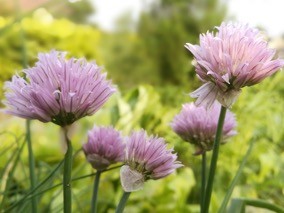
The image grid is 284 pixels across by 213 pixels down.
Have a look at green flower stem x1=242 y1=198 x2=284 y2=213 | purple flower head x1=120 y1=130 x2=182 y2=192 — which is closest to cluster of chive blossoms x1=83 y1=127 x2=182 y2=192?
purple flower head x1=120 y1=130 x2=182 y2=192

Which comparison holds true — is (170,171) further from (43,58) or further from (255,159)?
(255,159)

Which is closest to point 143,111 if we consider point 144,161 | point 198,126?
point 198,126

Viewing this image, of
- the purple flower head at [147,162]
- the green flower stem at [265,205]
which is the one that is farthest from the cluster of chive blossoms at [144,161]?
the green flower stem at [265,205]

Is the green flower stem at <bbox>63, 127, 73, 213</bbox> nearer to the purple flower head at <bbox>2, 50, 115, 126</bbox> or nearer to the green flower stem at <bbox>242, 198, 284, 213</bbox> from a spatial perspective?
the purple flower head at <bbox>2, 50, 115, 126</bbox>

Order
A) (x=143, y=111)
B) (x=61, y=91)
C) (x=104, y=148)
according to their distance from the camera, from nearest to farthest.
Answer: (x=61, y=91) → (x=104, y=148) → (x=143, y=111)

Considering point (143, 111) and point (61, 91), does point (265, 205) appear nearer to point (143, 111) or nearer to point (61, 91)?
point (61, 91)

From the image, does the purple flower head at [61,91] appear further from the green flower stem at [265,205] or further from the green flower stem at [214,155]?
the green flower stem at [265,205]
